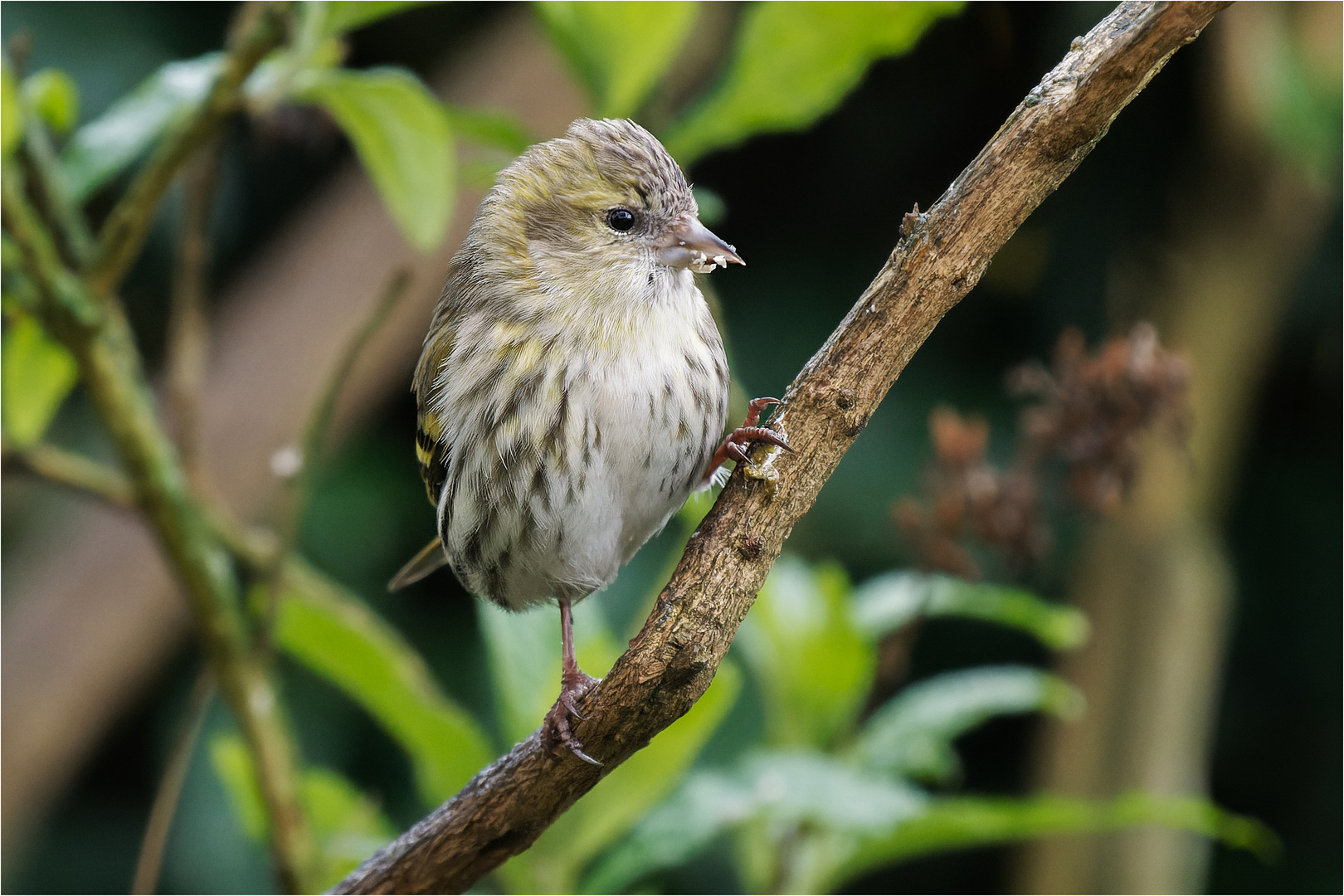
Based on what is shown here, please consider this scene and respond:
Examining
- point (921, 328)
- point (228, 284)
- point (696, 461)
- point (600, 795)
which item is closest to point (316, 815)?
point (600, 795)

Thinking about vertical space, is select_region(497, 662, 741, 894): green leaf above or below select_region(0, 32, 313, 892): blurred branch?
below

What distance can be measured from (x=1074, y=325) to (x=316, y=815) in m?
1.76

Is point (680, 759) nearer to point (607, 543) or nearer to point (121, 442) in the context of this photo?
point (607, 543)

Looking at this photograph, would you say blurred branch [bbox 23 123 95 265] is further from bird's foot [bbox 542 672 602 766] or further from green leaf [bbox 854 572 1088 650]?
green leaf [bbox 854 572 1088 650]

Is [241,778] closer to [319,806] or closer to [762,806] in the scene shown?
[319,806]

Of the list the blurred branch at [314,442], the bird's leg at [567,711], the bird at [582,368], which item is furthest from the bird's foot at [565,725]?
the blurred branch at [314,442]

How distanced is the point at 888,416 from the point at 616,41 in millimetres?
1313

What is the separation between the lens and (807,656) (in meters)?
1.56

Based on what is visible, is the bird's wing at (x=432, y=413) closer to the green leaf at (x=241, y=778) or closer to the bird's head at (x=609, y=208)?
the bird's head at (x=609, y=208)

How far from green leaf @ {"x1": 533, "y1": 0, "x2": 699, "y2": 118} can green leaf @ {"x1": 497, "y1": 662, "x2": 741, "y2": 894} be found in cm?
71

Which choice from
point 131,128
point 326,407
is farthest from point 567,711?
point 131,128

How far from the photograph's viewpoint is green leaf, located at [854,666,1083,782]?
1.55 metres

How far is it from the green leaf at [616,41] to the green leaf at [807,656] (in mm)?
660

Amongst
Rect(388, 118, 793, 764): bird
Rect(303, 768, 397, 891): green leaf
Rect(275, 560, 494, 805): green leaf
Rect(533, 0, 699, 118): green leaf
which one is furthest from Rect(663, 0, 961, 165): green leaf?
Rect(303, 768, 397, 891): green leaf
